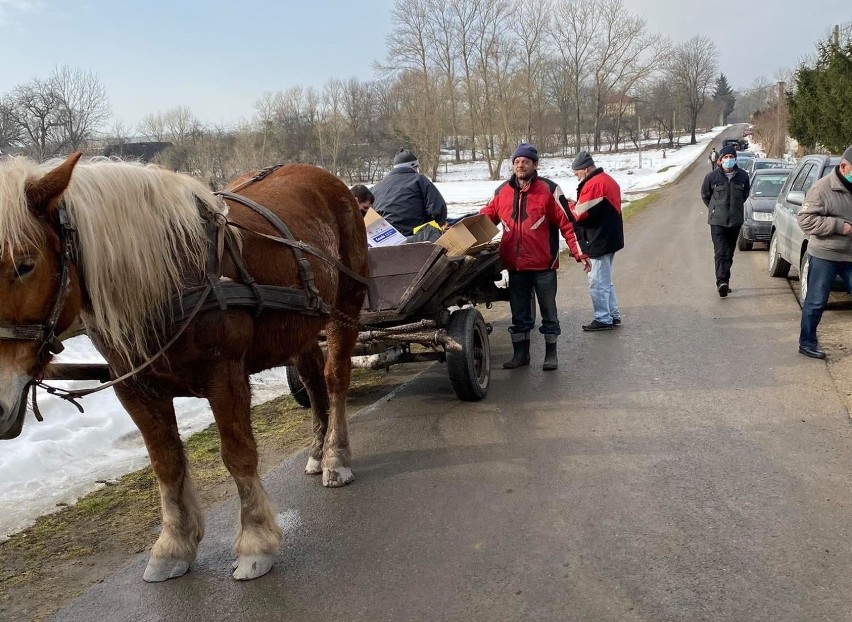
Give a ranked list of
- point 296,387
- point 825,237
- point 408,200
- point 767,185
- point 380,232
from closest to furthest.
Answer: point 296,387
point 825,237
point 380,232
point 408,200
point 767,185

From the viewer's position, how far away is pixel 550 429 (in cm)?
459

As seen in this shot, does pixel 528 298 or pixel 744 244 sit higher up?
pixel 528 298

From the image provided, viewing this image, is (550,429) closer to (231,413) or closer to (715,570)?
(715,570)

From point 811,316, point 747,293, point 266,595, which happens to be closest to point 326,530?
point 266,595

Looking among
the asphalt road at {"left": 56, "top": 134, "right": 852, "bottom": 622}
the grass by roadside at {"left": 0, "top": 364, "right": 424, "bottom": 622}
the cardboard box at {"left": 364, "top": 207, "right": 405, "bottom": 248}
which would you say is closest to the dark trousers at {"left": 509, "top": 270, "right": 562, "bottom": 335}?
the asphalt road at {"left": 56, "top": 134, "right": 852, "bottom": 622}

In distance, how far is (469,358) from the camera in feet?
16.6

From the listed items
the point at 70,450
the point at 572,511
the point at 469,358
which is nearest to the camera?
the point at 572,511

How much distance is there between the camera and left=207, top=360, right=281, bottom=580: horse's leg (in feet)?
9.61

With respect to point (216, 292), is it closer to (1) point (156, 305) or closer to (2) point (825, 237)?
(1) point (156, 305)

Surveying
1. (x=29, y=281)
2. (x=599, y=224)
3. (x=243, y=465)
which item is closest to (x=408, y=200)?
(x=599, y=224)

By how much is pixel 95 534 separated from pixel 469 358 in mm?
2720

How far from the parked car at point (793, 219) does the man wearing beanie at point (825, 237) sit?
165 centimetres

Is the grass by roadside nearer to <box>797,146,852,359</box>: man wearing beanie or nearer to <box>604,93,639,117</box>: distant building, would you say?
<box>797,146,852,359</box>: man wearing beanie

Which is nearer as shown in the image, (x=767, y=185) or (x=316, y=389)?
(x=316, y=389)
